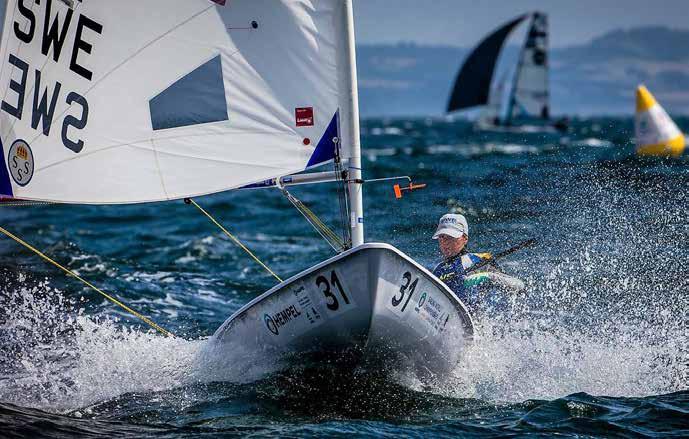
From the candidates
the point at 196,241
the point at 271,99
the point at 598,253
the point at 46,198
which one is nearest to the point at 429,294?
the point at 271,99

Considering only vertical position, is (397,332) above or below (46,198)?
below

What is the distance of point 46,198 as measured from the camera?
6477mm

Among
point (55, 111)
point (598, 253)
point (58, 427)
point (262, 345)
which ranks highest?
point (55, 111)

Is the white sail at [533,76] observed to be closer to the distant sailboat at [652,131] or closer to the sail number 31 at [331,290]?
the distant sailboat at [652,131]

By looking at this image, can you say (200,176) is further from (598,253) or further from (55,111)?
(598,253)

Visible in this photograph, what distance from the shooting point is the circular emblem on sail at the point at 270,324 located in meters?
6.03

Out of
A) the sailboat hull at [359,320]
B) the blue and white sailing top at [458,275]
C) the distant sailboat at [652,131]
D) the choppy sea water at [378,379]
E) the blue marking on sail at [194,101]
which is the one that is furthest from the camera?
the distant sailboat at [652,131]

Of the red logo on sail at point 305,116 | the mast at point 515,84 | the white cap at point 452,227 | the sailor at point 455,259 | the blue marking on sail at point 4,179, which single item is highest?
the mast at point 515,84

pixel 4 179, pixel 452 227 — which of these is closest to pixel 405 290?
pixel 452 227

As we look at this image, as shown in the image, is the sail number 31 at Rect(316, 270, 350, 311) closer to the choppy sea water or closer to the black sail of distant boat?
the choppy sea water

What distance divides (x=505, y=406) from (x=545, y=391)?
1.52 ft

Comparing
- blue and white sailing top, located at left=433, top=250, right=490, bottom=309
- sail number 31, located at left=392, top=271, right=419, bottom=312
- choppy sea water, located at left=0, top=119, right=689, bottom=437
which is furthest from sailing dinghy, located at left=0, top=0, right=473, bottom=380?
blue and white sailing top, located at left=433, top=250, right=490, bottom=309

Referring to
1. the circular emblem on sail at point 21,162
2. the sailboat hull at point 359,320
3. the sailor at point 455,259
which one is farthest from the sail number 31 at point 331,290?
the circular emblem on sail at point 21,162

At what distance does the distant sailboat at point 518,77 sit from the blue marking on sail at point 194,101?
147 ft
